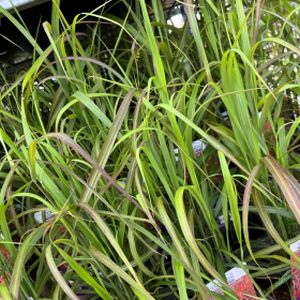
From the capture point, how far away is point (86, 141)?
84cm

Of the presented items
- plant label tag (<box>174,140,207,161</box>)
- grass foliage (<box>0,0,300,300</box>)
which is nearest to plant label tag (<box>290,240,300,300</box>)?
grass foliage (<box>0,0,300,300</box>)

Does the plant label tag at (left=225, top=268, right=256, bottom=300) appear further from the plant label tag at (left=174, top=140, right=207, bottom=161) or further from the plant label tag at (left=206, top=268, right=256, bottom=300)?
the plant label tag at (left=174, top=140, right=207, bottom=161)

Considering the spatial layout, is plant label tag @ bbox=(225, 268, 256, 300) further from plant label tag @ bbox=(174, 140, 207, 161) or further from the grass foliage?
plant label tag @ bbox=(174, 140, 207, 161)

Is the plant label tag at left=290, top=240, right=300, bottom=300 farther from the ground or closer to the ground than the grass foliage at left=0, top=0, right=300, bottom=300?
closer to the ground

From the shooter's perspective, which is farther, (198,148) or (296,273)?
(198,148)

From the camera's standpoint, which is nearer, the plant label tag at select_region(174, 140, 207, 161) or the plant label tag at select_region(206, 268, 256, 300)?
the plant label tag at select_region(206, 268, 256, 300)

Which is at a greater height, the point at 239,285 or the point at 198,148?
the point at 198,148

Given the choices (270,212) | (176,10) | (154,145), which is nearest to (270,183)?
(270,212)

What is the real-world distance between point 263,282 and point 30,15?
2.75ft

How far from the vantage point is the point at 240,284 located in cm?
59

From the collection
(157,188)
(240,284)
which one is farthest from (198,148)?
(240,284)

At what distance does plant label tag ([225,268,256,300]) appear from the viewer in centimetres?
58

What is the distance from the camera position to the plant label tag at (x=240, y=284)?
582 millimetres

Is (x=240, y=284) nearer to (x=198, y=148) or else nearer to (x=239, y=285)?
(x=239, y=285)
